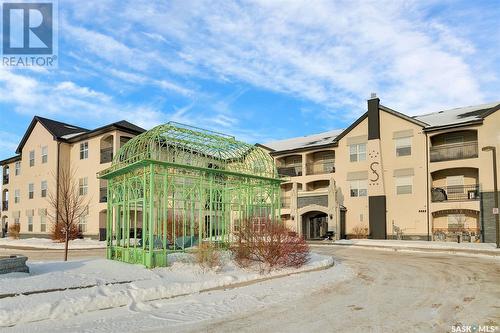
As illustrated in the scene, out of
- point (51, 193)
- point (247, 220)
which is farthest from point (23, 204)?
point (247, 220)

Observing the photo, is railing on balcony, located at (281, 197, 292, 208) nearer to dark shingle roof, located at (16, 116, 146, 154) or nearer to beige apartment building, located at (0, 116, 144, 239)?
dark shingle roof, located at (16, 116, 146, 154)

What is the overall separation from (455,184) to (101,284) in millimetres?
32670

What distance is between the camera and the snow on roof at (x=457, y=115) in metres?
35.9

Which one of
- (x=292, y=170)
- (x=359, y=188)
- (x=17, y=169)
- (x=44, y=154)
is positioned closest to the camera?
(x=359, y=188)

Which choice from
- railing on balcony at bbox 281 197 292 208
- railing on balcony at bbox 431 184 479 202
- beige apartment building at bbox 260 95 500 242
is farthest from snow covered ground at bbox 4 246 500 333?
railing on balcony at bbox 281 197 292 208

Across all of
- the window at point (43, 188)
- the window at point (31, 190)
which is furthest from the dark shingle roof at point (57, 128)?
the window at point (31, 190)

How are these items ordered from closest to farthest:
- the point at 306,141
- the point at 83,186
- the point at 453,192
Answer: the point at 453,192
the point at 83,186
the point at 306,141

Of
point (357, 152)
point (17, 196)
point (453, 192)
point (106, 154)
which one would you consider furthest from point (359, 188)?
point (17, 196)

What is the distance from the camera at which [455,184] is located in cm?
3659

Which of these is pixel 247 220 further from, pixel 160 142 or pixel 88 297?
pixel 88 297

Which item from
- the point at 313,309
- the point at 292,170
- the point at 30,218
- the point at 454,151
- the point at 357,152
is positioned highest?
the point at 357,152

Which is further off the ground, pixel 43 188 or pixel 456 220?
pixel 43 188

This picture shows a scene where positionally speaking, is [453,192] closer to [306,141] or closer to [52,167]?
[306,141]

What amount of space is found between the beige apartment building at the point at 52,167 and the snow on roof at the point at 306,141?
1635 centimetres
